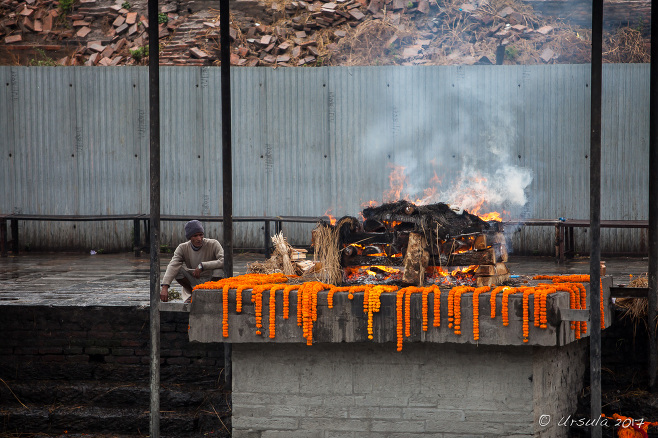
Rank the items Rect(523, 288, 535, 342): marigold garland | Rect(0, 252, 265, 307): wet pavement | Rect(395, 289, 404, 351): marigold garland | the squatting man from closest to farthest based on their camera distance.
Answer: Rect(523, 288, 535, 342): marigold garland → Rect(395, 289, 404, 351): marigold garland → the squatting man → Rect(0, 252, 265, 307): wet pavement

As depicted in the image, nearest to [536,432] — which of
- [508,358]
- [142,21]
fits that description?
[508,358]

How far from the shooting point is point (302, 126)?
1452 centimetres

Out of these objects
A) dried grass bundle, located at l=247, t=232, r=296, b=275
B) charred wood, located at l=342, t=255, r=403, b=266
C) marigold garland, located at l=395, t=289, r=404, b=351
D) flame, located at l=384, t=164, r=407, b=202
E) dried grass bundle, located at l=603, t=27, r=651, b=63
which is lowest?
marigold garland, located at l=395, t=289, r=404, b=351

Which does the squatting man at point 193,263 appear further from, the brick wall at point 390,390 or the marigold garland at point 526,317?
the marigold garland at point 526,317

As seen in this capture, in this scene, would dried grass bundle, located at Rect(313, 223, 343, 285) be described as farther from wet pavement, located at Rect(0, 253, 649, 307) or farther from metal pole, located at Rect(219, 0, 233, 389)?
wet pavement, located at Rect(0, 253, 649, 307)

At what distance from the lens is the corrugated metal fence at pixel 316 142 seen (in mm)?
13711

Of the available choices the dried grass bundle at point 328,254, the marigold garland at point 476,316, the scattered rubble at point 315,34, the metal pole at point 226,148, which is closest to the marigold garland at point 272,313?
the dried grass bundle at point 328,254

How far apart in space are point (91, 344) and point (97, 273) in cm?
360

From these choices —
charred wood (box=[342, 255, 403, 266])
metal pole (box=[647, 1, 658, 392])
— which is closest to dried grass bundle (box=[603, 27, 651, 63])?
metal pole (box=[647, 1, 658, 392])

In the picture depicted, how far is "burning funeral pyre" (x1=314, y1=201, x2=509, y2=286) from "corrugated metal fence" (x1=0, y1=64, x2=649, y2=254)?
6.28 meters

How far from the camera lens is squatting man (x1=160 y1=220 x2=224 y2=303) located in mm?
8241

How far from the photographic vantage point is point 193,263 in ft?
28.0

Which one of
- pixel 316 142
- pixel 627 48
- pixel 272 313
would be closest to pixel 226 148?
pixel 272 313

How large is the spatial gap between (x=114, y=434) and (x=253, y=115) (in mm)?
8110
